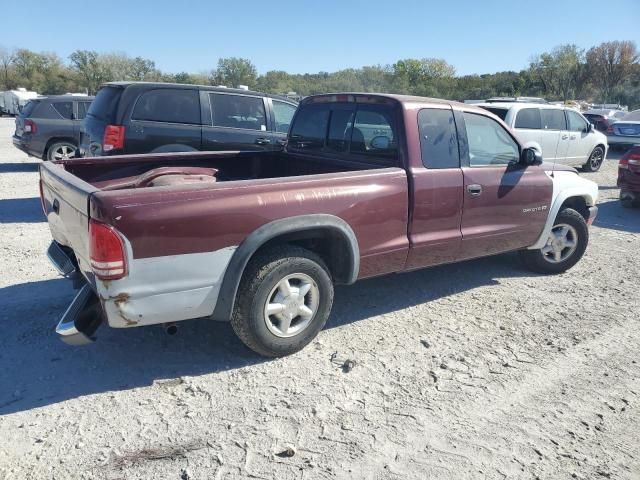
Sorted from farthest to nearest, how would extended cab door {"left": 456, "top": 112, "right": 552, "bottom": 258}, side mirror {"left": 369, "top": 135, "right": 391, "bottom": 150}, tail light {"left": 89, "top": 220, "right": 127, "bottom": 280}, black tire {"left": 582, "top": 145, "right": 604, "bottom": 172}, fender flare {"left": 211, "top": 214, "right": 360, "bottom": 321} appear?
black tire {"left": 582, "top": 145, "right": 604, "bottom": 172} < extended cab door {"left": 456, "top": 112, "right": 552, "bottom": 258} < side mirror {"left": 369, "top": 135, "right": 391, "bottom": 150} < fender flare {"left": 211, "top": 214, "right": 360, "bottom": 321} < tail light {"left": 89, "top": 220, "right": 127, "bottom": 280}

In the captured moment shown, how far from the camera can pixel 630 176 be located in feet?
30.6

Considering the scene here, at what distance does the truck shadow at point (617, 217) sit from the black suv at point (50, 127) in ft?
35.4

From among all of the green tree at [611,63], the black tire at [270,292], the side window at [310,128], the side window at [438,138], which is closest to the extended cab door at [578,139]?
the side window at [438,138]

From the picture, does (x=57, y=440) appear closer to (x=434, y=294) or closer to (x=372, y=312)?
(x=372, y=312)

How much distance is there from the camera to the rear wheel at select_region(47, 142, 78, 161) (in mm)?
11812

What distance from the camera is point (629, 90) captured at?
48.2 meters

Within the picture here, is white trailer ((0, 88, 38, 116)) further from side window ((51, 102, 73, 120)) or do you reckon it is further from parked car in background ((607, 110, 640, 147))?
parked car in background ((607, 110, 640, 147))

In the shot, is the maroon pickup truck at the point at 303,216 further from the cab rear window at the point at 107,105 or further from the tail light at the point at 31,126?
the tail light at the point at 31,126

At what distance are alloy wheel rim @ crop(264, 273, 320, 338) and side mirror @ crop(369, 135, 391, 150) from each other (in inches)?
53.9

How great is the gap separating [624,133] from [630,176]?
962 centimetres

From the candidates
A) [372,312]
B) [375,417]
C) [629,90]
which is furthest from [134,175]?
[629,90]

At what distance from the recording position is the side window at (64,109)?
473 inches

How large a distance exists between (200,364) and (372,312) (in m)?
1.64

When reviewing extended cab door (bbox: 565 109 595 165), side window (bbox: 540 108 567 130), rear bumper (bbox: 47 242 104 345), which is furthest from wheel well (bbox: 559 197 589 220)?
extended cab door (bbox: 565 109 595 165)
